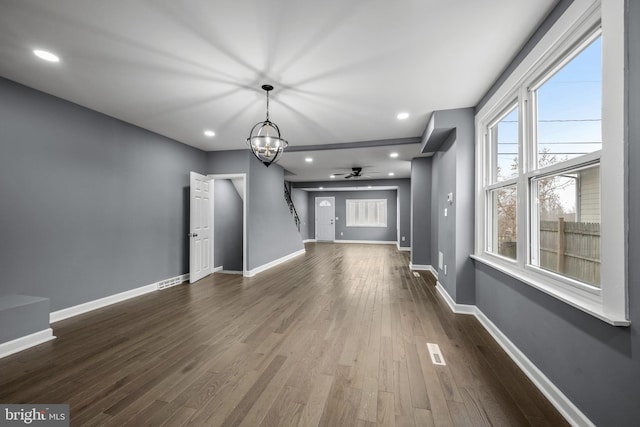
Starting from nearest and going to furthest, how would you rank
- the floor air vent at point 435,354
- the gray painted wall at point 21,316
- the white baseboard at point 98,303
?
the floor air vent at point 435,354, the gray painted wall at point 21,316, the white baseboard at point 98,303

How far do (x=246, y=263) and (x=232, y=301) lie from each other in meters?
1.69

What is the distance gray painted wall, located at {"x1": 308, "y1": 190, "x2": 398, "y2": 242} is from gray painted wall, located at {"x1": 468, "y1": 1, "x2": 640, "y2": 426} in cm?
936

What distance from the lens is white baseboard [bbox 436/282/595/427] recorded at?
159 centimetres

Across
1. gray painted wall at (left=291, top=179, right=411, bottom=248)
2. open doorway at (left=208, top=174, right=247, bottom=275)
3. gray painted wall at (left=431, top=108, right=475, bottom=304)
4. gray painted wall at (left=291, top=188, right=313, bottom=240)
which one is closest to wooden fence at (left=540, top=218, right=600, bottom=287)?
gray painted wall at (left=431, top=108, right=475, bottom=304)

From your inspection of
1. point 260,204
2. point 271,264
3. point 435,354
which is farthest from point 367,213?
point 435,354

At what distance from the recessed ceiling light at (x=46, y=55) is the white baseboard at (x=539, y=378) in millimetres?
4868

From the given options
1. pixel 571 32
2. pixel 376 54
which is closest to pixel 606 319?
pixel 571 32

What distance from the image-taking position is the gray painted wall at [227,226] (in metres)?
6.21

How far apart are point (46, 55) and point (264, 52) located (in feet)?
6.59

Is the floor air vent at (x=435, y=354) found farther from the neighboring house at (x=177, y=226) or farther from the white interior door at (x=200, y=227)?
the white interior door at (x=200, y=227)

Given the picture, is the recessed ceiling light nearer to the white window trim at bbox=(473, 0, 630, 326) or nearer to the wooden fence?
the white window trim at bbox=(473, 0, 630, 326)

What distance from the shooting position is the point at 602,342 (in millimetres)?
1408

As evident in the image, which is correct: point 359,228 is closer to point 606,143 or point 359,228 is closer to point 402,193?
point 402,193

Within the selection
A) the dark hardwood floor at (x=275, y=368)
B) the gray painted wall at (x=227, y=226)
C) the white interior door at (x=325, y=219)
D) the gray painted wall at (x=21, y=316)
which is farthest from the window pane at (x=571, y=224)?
the white interior door at (x=325, y=219)
